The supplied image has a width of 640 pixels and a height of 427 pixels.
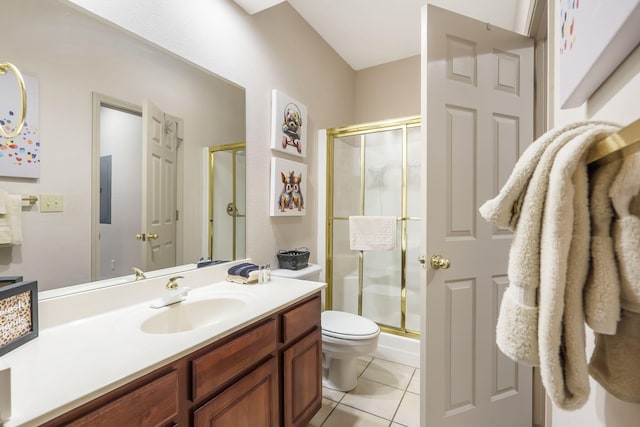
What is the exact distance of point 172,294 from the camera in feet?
4.03

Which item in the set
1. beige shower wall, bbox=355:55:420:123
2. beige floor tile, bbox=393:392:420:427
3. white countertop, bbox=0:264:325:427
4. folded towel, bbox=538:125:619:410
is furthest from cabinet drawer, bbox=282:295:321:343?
beige shower wall, bbox=355:55:420:123

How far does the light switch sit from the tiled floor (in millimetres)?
1605

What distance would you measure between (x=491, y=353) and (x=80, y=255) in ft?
6.22

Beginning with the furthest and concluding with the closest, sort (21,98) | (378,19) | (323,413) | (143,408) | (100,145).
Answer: (378,19) → (323,413) → (100,145) → (21,98) → (143,408)

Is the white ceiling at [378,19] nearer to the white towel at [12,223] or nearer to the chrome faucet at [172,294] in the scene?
the white towel at [12,223]

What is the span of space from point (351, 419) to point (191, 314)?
44.0 inches

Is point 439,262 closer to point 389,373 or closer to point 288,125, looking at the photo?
point 389,373

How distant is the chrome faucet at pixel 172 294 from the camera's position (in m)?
1.21

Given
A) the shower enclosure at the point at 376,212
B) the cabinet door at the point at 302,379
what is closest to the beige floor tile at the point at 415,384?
the shower enclosure at the point at 376,212

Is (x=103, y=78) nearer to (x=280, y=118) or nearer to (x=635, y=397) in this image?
(x=280, y=118)

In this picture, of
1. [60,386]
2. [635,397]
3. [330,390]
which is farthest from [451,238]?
[60,386]

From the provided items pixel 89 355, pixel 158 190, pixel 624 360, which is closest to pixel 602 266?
pixel 624 360

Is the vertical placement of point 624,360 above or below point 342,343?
above

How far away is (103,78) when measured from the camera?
3.79 feet
